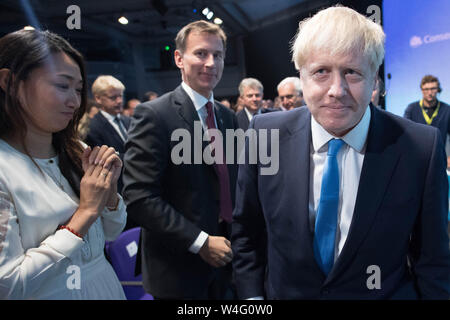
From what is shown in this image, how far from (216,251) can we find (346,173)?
615 mm

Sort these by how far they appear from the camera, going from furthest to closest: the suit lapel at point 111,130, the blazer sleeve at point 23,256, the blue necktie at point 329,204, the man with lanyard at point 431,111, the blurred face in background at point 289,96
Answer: the suit lapel at point 111,130, the blurred face in background at point 289,96, the man with lanyard at point 431,111, the blue necktie at point 329,204, the blazer sleeve at point 23,256

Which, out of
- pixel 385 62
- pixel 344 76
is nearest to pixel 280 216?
pixel 344 76

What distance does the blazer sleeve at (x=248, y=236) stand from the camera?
868 mm

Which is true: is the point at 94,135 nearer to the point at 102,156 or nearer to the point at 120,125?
the point at 120,125

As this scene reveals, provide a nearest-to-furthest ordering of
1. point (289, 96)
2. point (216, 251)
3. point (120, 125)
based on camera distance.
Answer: point (216, 251)
point (289, 96)
point (120, 125)

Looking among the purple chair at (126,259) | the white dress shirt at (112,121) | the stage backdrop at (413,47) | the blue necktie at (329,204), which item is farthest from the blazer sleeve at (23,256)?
the white dress shirt at (112,121)

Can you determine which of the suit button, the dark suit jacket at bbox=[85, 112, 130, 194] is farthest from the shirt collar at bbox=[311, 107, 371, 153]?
the dark suit jacket at bbox=[85, 112, 130, 194]

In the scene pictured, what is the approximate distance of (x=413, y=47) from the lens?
152cm

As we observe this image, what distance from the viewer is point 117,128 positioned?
9.16 feet

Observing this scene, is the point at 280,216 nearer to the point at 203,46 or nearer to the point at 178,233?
the point at 178,233

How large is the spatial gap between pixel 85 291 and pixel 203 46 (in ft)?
3.21

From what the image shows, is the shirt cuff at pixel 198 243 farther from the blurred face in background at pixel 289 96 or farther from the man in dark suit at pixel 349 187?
the blurred face in background at pixel 289 96

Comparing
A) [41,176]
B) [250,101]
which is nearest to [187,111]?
[41,176]

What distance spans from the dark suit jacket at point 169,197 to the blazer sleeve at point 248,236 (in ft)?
1.02
